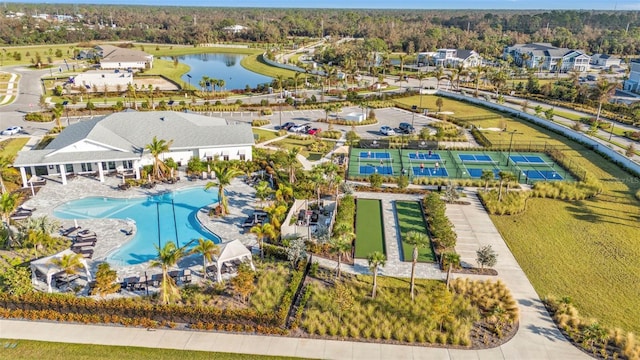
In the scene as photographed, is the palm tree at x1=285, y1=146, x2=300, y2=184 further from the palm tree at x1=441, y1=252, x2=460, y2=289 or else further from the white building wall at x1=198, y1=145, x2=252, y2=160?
the palm tree at x1=441, y1=252, x2=460, y2=289

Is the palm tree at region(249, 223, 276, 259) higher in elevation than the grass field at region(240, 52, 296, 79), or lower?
lower

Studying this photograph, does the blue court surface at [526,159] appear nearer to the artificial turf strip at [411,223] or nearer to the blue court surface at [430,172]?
the blue court surface at [430,172]

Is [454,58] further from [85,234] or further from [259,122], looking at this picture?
[85,234]

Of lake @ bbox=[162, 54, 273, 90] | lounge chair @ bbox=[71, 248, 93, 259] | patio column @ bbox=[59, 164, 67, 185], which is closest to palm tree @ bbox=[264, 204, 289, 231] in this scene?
lounge chair @ bbox=[71, 248, 93, 259]

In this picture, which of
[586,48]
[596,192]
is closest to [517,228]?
[596,192]

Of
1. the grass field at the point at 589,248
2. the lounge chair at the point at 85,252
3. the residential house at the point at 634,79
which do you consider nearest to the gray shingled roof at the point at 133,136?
the lounge chair at the point at 85,252

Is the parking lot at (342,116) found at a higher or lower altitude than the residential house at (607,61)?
lower
